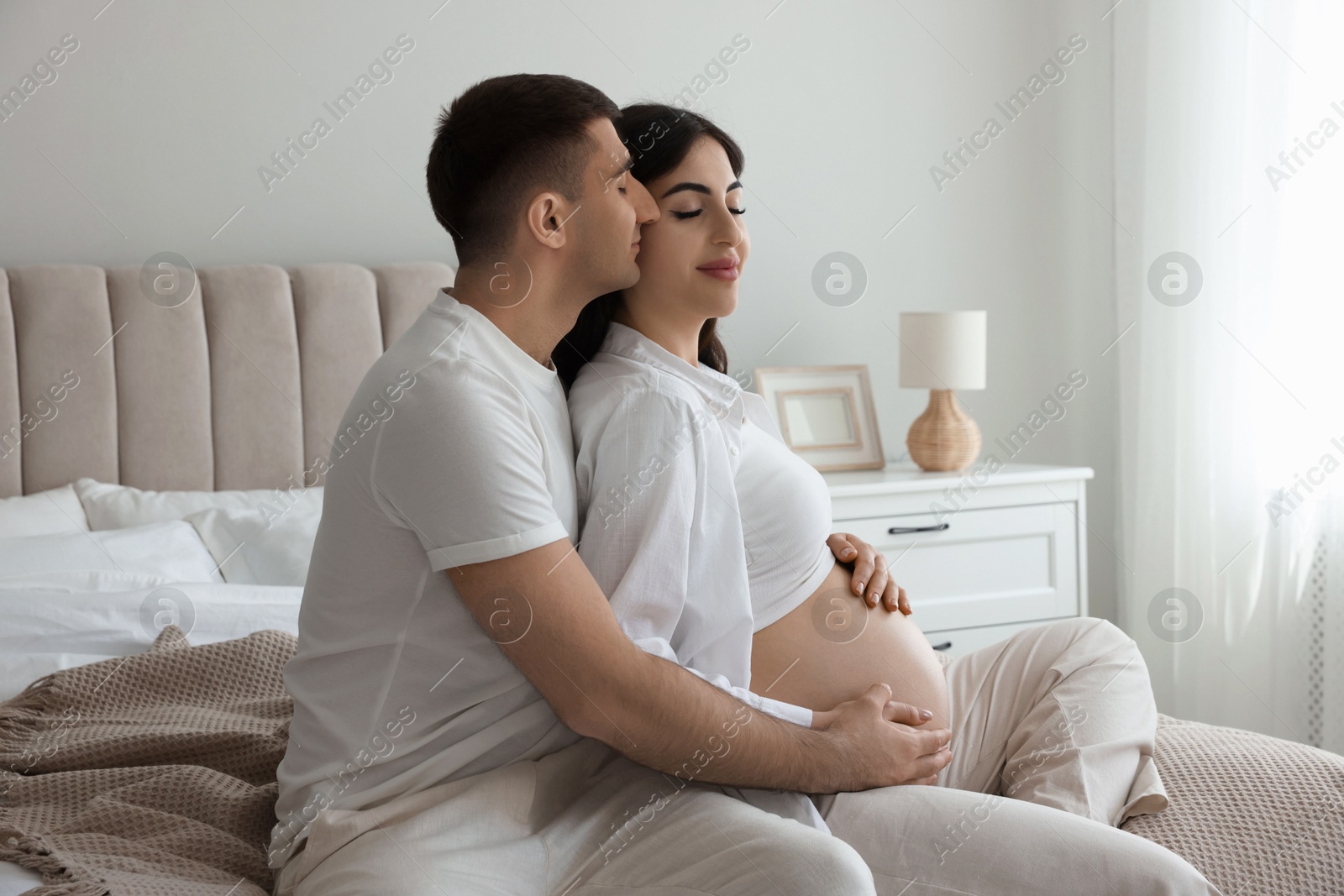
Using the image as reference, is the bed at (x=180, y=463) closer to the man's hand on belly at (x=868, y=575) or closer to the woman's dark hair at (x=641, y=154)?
the man's hand on belly at (x=868, y=575)

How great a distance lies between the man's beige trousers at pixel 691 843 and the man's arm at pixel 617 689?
0.13 feet

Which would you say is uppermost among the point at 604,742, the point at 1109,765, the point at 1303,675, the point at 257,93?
the point at 257,93

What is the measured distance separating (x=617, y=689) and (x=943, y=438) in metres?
1.91

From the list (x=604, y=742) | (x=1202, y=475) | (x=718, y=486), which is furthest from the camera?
(x=1202, y=475)

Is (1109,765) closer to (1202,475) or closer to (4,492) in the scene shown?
(1202,475)

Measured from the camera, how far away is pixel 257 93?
96.3 inches

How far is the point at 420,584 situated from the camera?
0.99m

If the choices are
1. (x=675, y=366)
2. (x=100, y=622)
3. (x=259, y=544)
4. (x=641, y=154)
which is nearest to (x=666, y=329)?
(x=675, y=366)

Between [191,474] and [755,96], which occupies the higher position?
[755,96]

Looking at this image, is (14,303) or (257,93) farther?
(257,93)

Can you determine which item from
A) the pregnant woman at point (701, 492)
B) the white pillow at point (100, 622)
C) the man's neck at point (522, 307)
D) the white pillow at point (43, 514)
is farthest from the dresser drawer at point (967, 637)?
the white pillow at point (43, 514)

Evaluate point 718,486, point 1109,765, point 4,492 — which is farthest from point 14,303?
point 1109,765

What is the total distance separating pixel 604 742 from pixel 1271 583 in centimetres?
206

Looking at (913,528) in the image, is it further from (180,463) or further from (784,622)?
(180,463)
